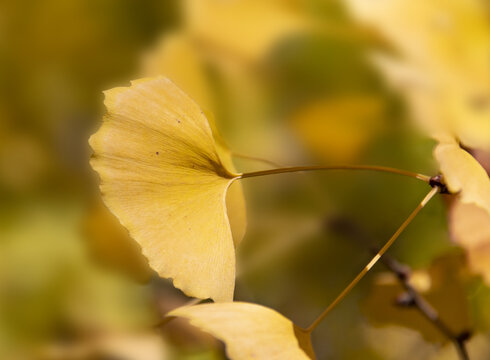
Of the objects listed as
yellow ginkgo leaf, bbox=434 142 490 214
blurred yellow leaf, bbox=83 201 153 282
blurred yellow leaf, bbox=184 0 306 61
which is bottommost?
blurred yellow leaf, bbox=83 201 153 282

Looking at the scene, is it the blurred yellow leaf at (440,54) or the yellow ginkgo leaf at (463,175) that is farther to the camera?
the blurred yellow leaf at (440,54)

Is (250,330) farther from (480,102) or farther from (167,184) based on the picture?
(480,102)

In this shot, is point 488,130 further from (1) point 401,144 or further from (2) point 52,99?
(2) point 52,99

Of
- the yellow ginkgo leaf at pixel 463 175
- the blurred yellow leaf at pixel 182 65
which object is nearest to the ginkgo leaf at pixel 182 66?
the blurred yellow leaf at pixel 182 65

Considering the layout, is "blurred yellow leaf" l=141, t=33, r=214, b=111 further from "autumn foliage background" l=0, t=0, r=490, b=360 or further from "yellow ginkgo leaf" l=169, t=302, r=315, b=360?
"yellow ginkgo leaf" l=169, t=302, r=315, b=360

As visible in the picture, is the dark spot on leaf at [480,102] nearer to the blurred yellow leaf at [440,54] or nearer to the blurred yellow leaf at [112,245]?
the blurred yellow leaf at [440,54]

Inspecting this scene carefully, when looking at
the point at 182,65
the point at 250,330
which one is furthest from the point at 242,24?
the point at 250,330

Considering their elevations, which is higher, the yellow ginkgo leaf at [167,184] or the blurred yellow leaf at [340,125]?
the blurred yellow leaf at [340,125]

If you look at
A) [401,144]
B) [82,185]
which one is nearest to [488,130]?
[401,144]

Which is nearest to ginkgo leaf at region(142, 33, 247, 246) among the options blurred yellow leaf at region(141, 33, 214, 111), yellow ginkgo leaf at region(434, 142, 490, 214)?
blurred yellow leaf at region(141, 33, 214, 111)
